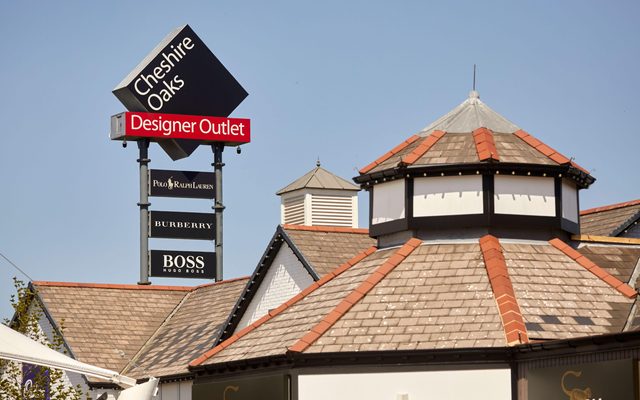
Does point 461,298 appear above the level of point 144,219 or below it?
below

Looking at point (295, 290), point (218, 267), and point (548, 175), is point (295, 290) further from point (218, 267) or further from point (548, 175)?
point (218, 267)

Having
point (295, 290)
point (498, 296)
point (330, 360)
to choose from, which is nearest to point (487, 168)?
point (498, 296)

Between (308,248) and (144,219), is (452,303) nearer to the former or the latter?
(308,248)

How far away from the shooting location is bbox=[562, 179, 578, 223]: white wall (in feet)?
109

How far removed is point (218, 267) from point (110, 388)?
13.6 m

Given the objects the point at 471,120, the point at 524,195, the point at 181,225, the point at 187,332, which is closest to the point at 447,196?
the point at 524,195

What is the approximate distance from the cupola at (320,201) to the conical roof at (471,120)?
19.1 m

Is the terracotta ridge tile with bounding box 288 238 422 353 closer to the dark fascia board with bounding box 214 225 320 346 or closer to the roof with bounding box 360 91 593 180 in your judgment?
the roof with bounding box 360 91 593 180

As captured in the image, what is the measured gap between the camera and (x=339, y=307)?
30.9 m

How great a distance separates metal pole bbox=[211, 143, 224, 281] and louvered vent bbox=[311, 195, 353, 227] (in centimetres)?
667

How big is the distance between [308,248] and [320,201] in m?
14.5

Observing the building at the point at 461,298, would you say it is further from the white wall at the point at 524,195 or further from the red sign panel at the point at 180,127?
the red sign panel at the point at 180,127

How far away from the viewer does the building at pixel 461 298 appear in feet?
93.5

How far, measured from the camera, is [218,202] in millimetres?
61344
